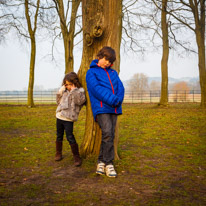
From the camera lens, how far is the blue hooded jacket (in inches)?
138

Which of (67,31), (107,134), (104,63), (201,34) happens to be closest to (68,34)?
(67,31)

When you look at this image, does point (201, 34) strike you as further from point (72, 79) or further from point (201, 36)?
point (72, 79)

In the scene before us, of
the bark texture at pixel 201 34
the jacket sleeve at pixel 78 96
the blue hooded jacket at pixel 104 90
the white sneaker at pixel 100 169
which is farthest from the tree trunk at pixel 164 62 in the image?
the white sneaker at pixel 100 169

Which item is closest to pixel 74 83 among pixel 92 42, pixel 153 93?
pixel 92 42

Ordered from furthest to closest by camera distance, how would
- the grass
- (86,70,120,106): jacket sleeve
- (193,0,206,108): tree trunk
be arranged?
1. (193,0,206,108): tree trunk
2. (86,70,120,106): jacket sleeve
3. the grass

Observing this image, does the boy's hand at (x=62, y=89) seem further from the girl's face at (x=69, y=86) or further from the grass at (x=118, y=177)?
the grass at (x=118, y=177)

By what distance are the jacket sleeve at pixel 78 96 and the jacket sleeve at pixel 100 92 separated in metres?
0.52

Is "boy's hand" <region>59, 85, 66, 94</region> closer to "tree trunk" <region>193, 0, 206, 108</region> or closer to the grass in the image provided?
the grass

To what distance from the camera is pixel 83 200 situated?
9.38ft

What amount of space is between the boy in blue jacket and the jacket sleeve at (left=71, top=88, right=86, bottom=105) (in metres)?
0.45

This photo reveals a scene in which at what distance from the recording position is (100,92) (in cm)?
353

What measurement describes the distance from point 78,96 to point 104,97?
31.9 inches

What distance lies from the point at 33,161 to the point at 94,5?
10.0 feet

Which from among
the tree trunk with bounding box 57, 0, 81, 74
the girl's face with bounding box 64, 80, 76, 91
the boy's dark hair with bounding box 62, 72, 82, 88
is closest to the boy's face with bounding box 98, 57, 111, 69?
the boy's dark hair with bounding box 62, 72, 82, 88
